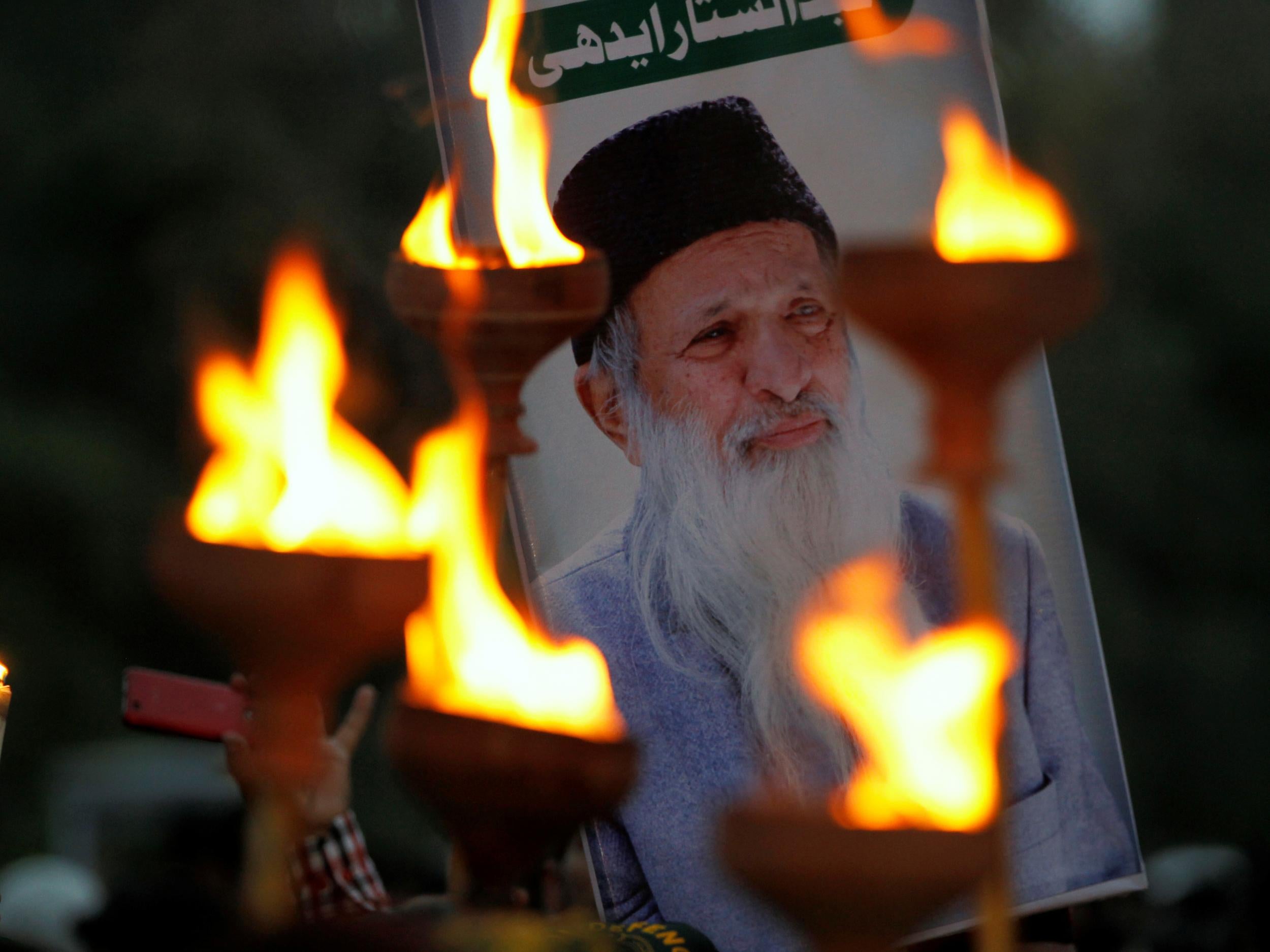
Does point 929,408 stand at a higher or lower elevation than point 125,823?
higher

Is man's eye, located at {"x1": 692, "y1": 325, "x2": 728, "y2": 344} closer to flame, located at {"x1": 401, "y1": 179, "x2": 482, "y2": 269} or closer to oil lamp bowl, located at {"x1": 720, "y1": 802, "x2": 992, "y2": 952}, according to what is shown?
flame, located at {"x1": 401, "y1": 179, "x2": 482, "y2": 269}

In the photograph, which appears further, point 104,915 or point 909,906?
point 104,915

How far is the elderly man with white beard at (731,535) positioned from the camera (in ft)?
6.37

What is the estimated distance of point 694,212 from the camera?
202 cm

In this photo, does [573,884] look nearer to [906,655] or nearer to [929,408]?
[906,655]

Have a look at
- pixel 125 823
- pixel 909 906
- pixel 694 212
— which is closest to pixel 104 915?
pixel 909 906

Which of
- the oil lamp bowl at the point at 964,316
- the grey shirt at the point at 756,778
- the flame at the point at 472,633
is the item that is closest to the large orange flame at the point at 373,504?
the flame at the point at 472,633

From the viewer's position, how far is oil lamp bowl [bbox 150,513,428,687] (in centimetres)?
104

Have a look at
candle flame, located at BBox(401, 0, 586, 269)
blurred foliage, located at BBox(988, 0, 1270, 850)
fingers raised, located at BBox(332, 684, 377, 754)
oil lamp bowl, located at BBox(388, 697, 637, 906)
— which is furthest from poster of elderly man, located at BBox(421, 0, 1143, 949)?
blurred foliage, located at BBox(988, 0, 1270, 850)

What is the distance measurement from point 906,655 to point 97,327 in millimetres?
5692

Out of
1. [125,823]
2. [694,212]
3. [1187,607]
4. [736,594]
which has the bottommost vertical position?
[1187,607]

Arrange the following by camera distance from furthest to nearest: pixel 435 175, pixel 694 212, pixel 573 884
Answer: pixel 573 884 → pixel 694 212 → pixel 435 175

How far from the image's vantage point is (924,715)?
109 cm

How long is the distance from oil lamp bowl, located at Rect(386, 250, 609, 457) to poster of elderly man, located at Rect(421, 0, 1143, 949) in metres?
0.73
